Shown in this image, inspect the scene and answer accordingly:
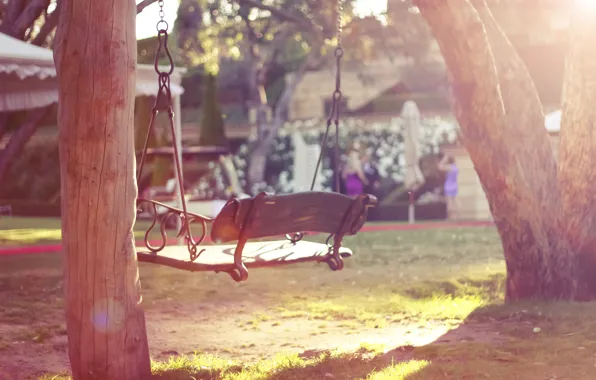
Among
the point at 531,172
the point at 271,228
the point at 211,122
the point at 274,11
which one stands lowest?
the point at 271,228

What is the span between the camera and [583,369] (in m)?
5.10

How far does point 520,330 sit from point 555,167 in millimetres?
1831

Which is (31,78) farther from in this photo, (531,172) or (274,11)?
(531,172)

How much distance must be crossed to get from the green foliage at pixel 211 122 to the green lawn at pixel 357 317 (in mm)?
17616

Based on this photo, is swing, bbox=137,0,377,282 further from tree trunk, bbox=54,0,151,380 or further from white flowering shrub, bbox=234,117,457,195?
white flowering shrub, bbox=234,117,457,195

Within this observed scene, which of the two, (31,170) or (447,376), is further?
(31,170)

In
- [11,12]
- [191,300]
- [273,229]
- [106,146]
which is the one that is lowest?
[191,300]

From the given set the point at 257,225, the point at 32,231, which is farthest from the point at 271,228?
the point at 32,231

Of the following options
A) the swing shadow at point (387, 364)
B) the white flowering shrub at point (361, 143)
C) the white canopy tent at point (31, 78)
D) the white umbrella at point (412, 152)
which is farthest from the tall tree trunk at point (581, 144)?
the white flowering shrub at point (361, 143)

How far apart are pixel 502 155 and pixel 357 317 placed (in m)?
1.76

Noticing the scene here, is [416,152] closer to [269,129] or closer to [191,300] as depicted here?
[269,129]

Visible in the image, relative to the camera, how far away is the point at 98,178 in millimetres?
4500

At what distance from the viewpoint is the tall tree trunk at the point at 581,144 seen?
7594 millimetres

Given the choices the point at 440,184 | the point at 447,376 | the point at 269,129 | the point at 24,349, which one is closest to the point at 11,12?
the point at 24,349
